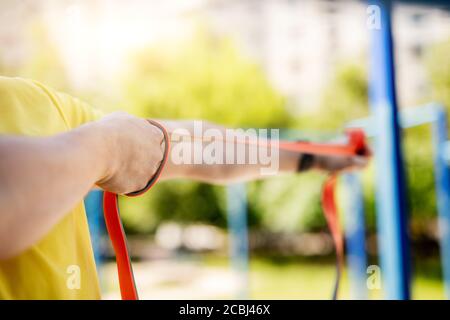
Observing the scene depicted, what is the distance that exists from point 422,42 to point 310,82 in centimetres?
125

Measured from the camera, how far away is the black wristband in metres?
0.70

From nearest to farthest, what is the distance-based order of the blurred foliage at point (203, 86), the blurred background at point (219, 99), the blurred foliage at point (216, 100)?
the blurred background at point (219, 99) → the blurred foliage at point (216, 100) → the blurred foliage at point (203, 86)

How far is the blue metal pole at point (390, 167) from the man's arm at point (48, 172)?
0.44 metres

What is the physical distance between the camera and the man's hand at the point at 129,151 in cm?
34

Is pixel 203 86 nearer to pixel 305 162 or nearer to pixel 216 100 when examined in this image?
pixel 216 100

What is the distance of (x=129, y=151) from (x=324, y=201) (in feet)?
1.43

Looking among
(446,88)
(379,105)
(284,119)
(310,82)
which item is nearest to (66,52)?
(284,119)

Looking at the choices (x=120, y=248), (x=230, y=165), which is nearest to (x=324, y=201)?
(x=230, y=165)

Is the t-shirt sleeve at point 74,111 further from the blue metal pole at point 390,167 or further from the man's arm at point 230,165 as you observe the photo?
the blue metal pole at point 390,167

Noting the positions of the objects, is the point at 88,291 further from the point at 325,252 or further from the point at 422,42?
the point at 422,42

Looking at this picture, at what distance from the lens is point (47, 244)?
1.30ft

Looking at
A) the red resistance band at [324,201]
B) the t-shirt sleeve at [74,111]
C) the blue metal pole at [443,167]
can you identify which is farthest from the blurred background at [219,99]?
the t-shirt sleeve at [74,111]

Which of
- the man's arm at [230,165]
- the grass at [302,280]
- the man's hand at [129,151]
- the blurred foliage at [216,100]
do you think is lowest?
the grass at [302,280]

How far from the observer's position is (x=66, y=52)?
4875 mm
